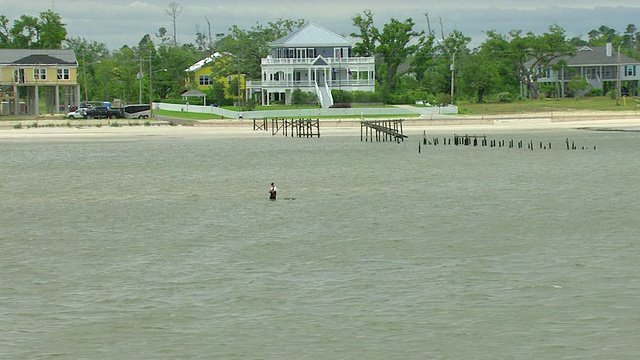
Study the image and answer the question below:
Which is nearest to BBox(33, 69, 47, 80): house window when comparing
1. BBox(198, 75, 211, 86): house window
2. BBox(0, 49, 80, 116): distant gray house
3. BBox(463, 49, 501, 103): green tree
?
BBox(0, 49, 80, 116): distant gray house

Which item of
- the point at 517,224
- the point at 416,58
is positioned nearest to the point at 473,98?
the point at 416,58

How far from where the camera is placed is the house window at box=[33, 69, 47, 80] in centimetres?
11031

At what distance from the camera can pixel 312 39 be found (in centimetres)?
12300

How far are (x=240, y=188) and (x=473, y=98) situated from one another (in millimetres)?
82152

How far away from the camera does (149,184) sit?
43.0 metres

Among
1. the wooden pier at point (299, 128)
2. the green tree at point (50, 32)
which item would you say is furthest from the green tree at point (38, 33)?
the wooden pier at point (299, 128)

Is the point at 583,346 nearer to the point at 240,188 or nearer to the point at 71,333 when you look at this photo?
the point at 71,333

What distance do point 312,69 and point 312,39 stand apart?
6.42m

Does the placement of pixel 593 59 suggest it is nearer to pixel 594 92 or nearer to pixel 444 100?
pixel 594 92

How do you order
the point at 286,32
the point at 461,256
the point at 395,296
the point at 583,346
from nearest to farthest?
the point at 583,346 → the point at 395,296 → the point at 461,256 → the point at 286,32

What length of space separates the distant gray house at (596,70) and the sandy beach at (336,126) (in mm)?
34046

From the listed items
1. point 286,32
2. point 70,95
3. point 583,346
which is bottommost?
point 583,346

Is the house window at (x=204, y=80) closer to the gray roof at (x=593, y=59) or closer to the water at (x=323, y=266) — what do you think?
the gray roof at (x=593, y=59)

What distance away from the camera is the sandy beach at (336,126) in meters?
83.6
